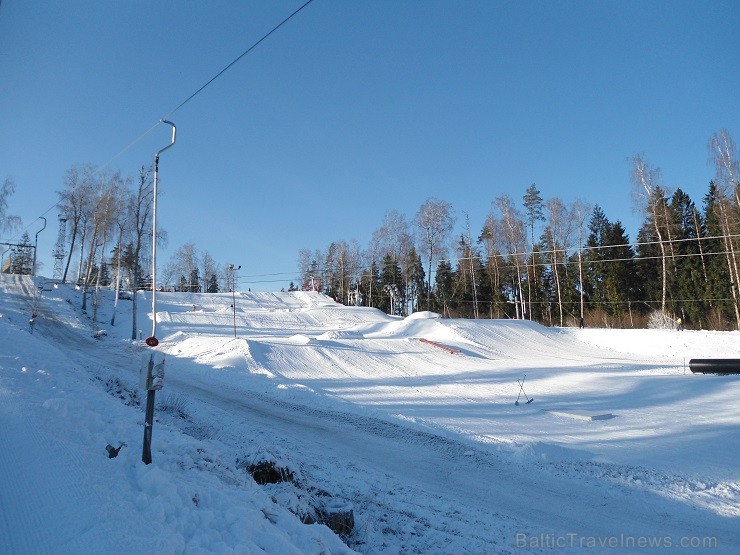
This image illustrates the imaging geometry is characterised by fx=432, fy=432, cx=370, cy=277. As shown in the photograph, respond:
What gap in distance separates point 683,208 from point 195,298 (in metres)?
58.5

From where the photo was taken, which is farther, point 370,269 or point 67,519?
point 370,269

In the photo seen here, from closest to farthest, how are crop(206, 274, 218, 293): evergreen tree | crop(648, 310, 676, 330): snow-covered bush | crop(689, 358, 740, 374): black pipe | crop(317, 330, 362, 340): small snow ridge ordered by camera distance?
1. crop(689, 358, 740, 374): black pipe
2. crop(317, 330, 362, 340): small snow ridge
3. crop(648, 310, 676, 330): snow-covered bush
4. crop(206, 274, 218, 293): evergreen tree

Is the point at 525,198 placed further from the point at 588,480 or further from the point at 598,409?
the point at 588,480

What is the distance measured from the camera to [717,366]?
1644 cm

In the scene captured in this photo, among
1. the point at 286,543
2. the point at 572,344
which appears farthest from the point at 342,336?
the point at 286,543

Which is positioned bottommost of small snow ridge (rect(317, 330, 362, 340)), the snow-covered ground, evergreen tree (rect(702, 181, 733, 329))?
the snow-covered ground

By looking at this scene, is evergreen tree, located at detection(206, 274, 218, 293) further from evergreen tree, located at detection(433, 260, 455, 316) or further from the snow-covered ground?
the snow-covered ground

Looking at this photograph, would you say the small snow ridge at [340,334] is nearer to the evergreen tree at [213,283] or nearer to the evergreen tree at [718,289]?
the evergreen tree at [718,289]

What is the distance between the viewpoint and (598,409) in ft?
42.1

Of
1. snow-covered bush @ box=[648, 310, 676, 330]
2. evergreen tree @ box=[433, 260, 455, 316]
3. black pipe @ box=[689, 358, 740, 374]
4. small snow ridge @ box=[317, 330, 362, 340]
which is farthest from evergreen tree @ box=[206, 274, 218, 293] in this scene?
black pipe @ box=[689, 358, 740, 374]

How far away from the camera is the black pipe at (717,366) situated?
1599 cm

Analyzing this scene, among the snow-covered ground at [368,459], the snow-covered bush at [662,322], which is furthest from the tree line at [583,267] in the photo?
the snow-covered ground at [368,459]

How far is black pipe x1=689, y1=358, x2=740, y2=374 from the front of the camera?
16.0 metres

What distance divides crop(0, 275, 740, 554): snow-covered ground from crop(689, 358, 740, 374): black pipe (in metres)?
1.66
